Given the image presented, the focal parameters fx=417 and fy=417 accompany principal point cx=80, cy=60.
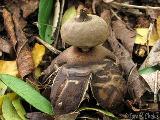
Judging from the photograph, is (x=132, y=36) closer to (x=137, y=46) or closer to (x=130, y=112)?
(x=137, y=46)

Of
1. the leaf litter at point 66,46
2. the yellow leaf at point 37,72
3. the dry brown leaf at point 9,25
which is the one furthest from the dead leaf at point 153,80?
the dry brown leaf at point 9,25

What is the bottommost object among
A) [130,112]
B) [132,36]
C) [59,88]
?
[130,112]

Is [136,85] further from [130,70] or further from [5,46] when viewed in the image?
[5,46]

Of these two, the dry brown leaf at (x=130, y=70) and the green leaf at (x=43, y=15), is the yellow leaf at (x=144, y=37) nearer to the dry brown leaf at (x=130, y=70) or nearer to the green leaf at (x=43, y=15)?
the dry brown leaf at (x=130, y=70)

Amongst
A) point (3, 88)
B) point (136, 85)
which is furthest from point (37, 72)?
point (136, 85)

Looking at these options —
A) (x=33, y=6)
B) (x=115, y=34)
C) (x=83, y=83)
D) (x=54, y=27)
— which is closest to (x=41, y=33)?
(x=54, y=27)

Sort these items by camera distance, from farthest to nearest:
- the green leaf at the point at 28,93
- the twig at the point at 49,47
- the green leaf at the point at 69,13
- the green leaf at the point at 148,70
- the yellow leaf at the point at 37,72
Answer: the green leaf at the point at 69,13 < the twig at the point at 49,47 < the yellow leaf at the point at 37,72 < the green leaf at the point at 148,70 < the green leaf at the point at 28,93

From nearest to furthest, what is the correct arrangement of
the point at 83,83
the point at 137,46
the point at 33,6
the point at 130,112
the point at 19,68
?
the point at 83,83, the point at 130,112, the point at 19,68, the point at 137,46, the point at 33,6
